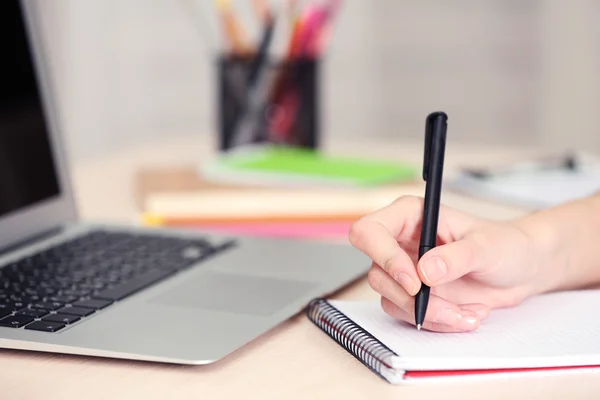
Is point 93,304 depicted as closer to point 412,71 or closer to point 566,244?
point 566,244

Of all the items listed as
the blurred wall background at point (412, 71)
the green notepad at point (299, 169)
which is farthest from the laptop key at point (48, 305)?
the blurred wall background at point (412, 71)

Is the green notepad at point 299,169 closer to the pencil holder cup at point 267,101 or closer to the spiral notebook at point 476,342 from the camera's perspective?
the pencil holder cup at point 267,101

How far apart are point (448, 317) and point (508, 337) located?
42 mm

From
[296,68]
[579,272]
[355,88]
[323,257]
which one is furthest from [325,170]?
[355,88]

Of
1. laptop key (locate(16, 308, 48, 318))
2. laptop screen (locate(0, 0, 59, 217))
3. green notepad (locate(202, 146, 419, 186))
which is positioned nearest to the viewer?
laptop key (locate(16, 308, 48, 318))

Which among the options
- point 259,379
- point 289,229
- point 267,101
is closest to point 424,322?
point 259,379

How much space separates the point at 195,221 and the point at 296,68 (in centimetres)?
39

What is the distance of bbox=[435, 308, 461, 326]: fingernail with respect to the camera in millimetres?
568

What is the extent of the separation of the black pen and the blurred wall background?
1.84 m

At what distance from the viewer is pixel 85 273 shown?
28.7 inches

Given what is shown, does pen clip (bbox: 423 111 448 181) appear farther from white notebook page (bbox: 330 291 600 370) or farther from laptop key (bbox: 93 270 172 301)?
laptop key (bbox: 93 270 172 301)

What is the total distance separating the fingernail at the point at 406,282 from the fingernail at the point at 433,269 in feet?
0.03

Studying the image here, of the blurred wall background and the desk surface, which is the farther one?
the blurred wall background

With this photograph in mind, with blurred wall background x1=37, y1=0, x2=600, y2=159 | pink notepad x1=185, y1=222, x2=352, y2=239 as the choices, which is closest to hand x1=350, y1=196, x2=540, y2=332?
pink notepad x1=185, y1=222, x2=352, y2=239
